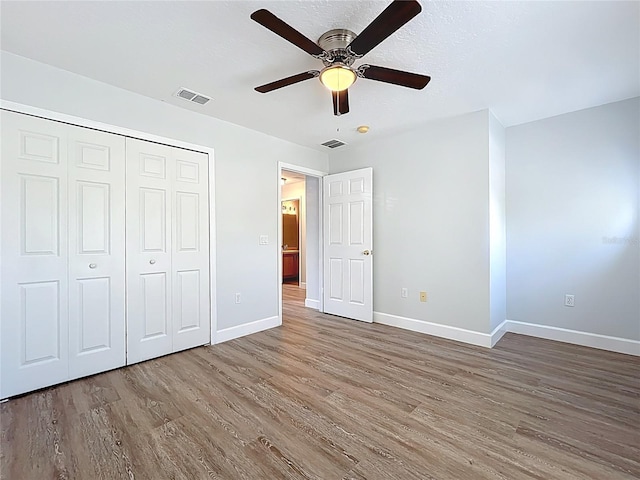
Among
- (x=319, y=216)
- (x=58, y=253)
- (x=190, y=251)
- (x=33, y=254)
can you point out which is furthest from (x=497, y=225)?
(x=33, y=254)

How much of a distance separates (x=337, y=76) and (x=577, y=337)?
3629 millimetres

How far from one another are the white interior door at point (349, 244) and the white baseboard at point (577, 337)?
179 cm

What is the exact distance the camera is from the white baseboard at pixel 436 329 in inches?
127

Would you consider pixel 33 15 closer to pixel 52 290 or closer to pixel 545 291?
pixel 52 290

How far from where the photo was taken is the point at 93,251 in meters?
2.55

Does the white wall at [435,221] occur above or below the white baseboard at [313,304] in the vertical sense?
above

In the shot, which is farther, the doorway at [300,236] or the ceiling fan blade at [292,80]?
the doorway at [300,236]

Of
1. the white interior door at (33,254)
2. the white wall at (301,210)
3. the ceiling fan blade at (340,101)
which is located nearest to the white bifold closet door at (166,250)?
the white interior door at (33,254)

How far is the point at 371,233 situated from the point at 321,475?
2969mm

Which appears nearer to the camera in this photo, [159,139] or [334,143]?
[159,139]

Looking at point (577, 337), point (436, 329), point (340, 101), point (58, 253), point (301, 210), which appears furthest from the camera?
point (301, 210)

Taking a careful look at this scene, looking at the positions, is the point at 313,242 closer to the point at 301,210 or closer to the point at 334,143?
the point at 334,143

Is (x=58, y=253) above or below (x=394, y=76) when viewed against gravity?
below

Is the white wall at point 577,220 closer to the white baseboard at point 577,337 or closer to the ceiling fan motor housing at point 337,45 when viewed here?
the white baseboard at point 577,337
